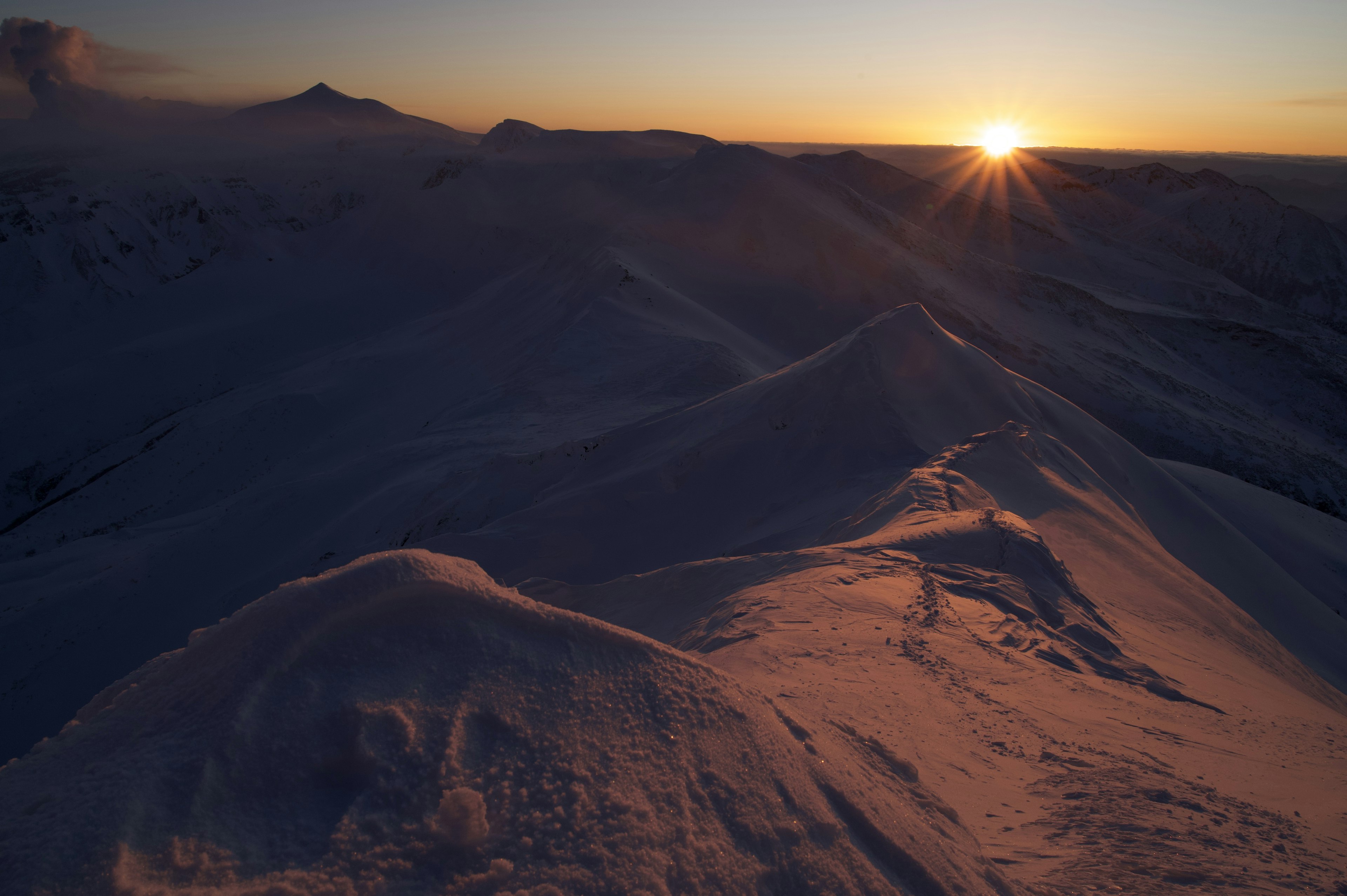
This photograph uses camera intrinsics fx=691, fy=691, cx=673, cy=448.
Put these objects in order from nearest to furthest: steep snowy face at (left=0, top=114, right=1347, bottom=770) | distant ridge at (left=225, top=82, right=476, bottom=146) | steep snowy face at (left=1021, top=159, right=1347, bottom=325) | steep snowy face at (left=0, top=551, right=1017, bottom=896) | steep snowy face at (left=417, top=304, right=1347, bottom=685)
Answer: steep snowy face at (left=0, top=551, right=1017, bottom=896)
steep snowy face at (left=417, top=304, right=1347, bottom=685)
steep snowy face at (left=0, top=114, right=1347, bottom=770)
steep snowy face at (left=1021, top=159, right=1347, bottom=325)
distant ridge at (left=225, top=82, right=476, bottom=146)

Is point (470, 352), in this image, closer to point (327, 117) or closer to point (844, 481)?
point (844, 481)

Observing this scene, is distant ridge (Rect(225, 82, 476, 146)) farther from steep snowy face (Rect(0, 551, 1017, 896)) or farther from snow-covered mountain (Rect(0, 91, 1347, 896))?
steep snowy face (Rect(0, 551, 1017, 896))

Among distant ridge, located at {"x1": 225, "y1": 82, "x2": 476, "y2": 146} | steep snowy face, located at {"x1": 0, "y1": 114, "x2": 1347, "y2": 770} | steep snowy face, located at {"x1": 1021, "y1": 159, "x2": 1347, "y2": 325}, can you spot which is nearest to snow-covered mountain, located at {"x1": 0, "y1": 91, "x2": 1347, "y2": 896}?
steep snowy face, located at {"x1": 0, "y1": 114, "x2": 1347, "y2": 770}

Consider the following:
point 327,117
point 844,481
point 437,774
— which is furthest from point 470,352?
point 327,117

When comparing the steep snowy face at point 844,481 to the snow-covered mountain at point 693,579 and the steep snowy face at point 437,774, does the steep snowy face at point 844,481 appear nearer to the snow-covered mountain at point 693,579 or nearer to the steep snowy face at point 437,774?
the snow-covered mountain at point 693,579

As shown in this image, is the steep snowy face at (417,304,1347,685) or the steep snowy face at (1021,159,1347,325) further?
the steep snowy face at (1021,159,1347,325)
